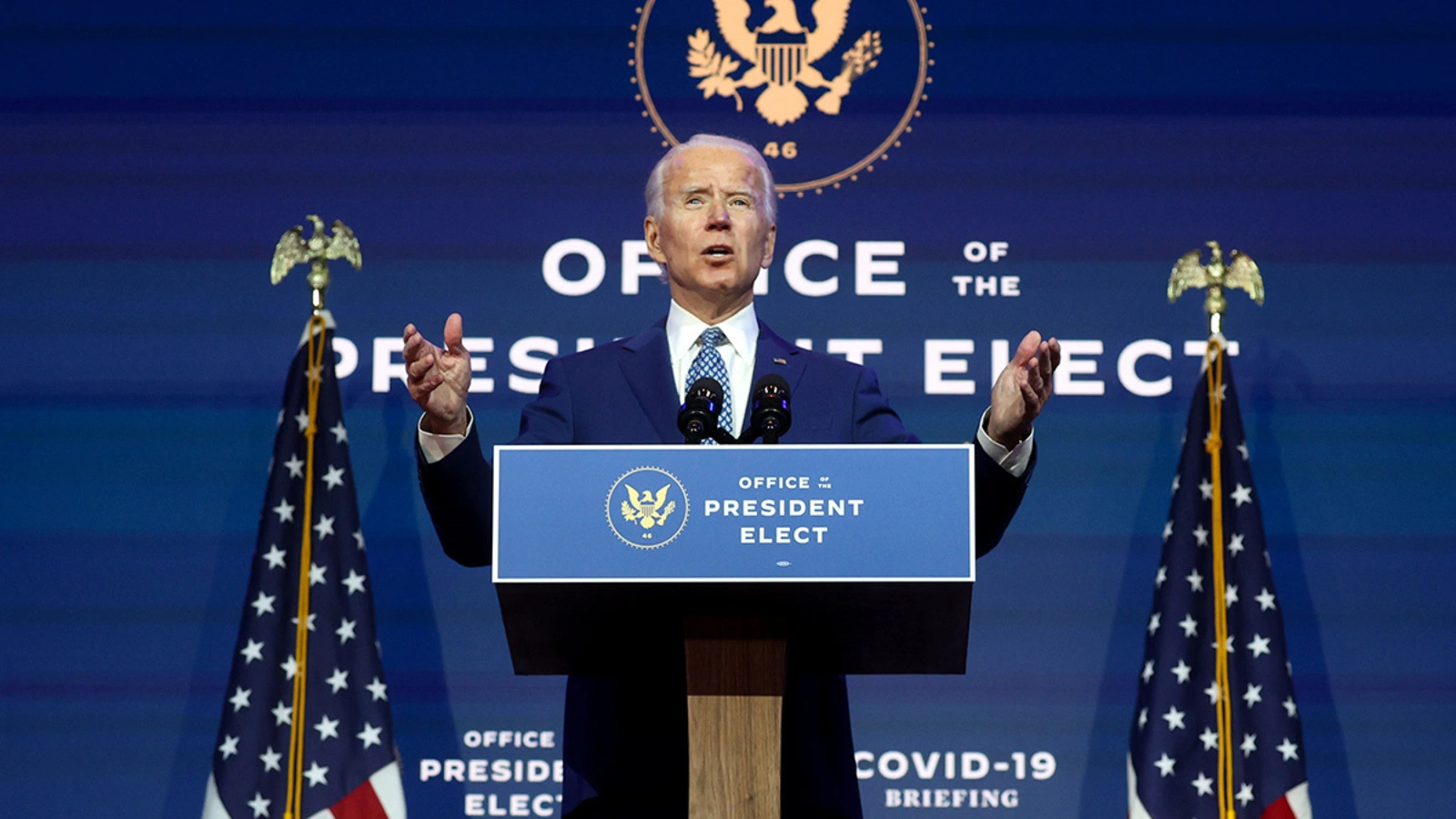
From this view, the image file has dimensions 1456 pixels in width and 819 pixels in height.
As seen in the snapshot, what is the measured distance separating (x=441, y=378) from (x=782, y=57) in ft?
8.32

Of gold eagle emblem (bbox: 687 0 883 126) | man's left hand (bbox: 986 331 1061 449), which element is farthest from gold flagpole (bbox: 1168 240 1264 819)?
man's left hand (bbox: 986 331 1061 449)

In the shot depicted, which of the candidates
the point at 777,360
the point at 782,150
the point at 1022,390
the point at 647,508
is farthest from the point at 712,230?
the point at 782,150

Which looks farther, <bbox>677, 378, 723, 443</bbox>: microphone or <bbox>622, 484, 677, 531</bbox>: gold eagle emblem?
<bbox>677, 378, 723, 443</bbox>: microphone

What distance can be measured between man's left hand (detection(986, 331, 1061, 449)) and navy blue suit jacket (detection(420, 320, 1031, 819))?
6cm

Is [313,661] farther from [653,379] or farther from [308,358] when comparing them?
[653,379]

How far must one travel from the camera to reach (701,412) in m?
2.20

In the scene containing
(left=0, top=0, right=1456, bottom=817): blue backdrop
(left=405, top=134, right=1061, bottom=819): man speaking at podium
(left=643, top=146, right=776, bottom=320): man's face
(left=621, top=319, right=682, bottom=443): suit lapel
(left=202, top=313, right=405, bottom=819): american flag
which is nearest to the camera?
(left=405, top=134, right=1061, bottom=819): man speaking at podium

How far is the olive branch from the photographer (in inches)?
184

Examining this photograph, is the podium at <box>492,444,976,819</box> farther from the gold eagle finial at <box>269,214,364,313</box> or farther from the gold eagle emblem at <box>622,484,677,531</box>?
the gold eagle finial at <box>269,214,364,313</box>

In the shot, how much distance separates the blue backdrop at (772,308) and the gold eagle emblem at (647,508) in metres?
2.48

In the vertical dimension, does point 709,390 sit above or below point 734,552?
above

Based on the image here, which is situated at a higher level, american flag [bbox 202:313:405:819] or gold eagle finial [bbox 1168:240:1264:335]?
gold eagle finial [bbox 1168:240:1264:335]

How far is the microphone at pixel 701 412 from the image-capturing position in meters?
2.20

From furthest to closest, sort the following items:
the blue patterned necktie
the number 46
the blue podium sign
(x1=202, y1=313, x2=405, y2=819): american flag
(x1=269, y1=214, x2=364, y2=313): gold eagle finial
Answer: the number 46 → (x1=269, y1=214, x2=364, y2=313): gold eagle finial → (x1=202, y1=313, x2=405, y2=819): american flag → the blue patterned necktie → the blue podium sign
